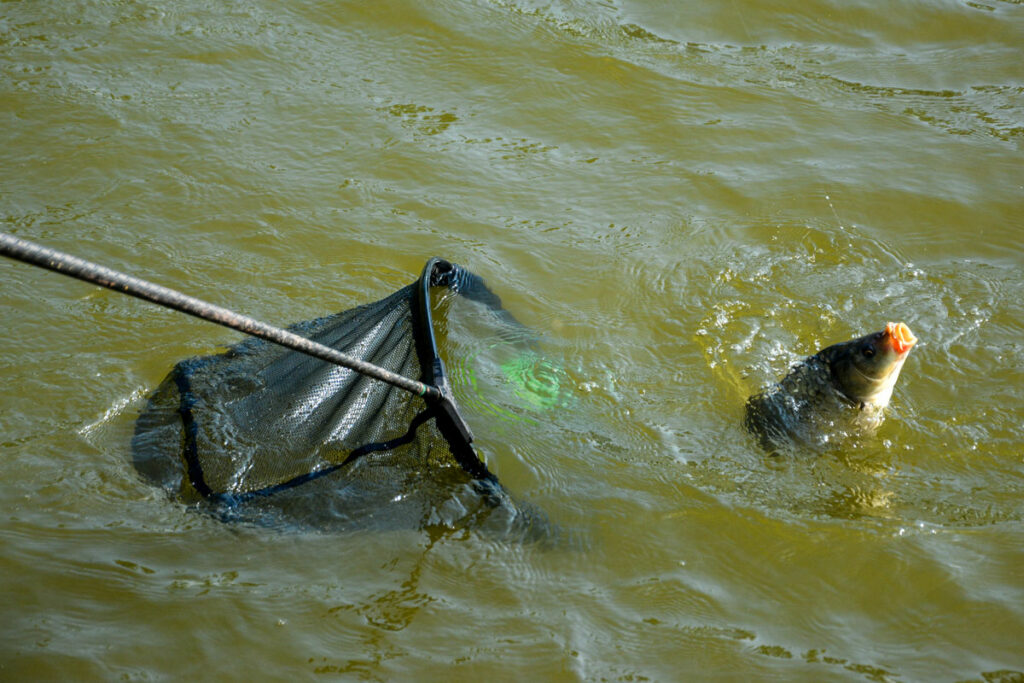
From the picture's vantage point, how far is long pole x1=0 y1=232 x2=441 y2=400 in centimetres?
206

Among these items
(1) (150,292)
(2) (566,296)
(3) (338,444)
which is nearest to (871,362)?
(2) (566,296)

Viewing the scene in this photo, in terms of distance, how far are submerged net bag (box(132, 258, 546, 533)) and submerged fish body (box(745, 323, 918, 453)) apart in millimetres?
1334

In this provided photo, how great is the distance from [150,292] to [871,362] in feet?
9.85

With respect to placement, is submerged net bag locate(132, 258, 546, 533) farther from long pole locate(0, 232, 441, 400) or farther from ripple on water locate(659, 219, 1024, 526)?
ripple on water locate(659, 219, 1024, 526)

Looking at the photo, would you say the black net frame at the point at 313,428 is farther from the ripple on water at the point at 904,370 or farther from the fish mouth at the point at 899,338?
the fish mouth at the point at 899,338

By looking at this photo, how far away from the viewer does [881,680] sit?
3.00 m

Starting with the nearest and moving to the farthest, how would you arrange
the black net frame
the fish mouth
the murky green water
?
1. the murky green water
2. the black net frame
3. the fish mouth

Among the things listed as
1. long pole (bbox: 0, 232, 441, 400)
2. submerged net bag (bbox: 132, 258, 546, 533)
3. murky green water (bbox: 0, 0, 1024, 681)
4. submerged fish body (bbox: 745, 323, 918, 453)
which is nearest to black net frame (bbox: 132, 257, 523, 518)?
submerged net bag (bbox: 132, 258, 546, 533)

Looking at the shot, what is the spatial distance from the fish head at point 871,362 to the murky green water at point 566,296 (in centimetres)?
31

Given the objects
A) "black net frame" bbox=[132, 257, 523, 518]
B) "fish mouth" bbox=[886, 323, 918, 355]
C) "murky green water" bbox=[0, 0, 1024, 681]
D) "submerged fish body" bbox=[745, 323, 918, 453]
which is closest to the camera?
"murky green water" bbox=[0, 0, 1024, 681]

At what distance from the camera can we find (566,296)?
16.7 feet

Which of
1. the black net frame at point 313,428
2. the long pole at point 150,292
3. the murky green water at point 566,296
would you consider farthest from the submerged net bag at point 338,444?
the long pole at point 150,292

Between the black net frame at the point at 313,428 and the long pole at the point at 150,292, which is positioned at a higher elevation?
the long pole at the point at 150,292

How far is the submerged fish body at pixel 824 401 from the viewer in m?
3.99
